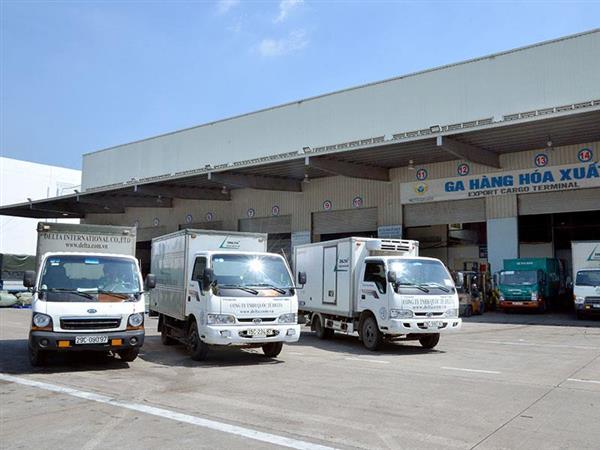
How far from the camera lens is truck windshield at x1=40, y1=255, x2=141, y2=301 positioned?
9781 millimetres

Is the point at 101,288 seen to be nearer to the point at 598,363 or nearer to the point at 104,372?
the point at 104,372

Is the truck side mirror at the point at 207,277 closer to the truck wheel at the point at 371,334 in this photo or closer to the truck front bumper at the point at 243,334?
the truck front bumper at the point at 243,334

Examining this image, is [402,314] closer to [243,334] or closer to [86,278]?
[243,334]

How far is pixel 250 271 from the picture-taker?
11070mm

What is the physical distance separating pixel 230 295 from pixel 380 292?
3.83m

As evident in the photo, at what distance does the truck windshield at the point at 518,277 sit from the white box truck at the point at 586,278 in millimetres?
2338

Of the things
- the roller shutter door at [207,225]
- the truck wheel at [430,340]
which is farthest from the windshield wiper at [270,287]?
the roller shutter door at [207,225]

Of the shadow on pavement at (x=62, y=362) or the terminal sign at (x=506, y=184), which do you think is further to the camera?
the terminal sign at (x=506, y=184)

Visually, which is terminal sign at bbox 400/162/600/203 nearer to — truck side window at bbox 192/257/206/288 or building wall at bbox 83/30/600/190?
building wall at bbox 83/30/600/190

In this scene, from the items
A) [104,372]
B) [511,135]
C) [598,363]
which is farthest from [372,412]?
[511,135]

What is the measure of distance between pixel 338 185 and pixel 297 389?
24.8m

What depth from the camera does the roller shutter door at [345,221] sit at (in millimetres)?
31203

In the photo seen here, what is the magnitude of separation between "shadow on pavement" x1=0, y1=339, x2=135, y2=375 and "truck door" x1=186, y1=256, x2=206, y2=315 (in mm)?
1663

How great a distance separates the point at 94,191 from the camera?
1464 inches
